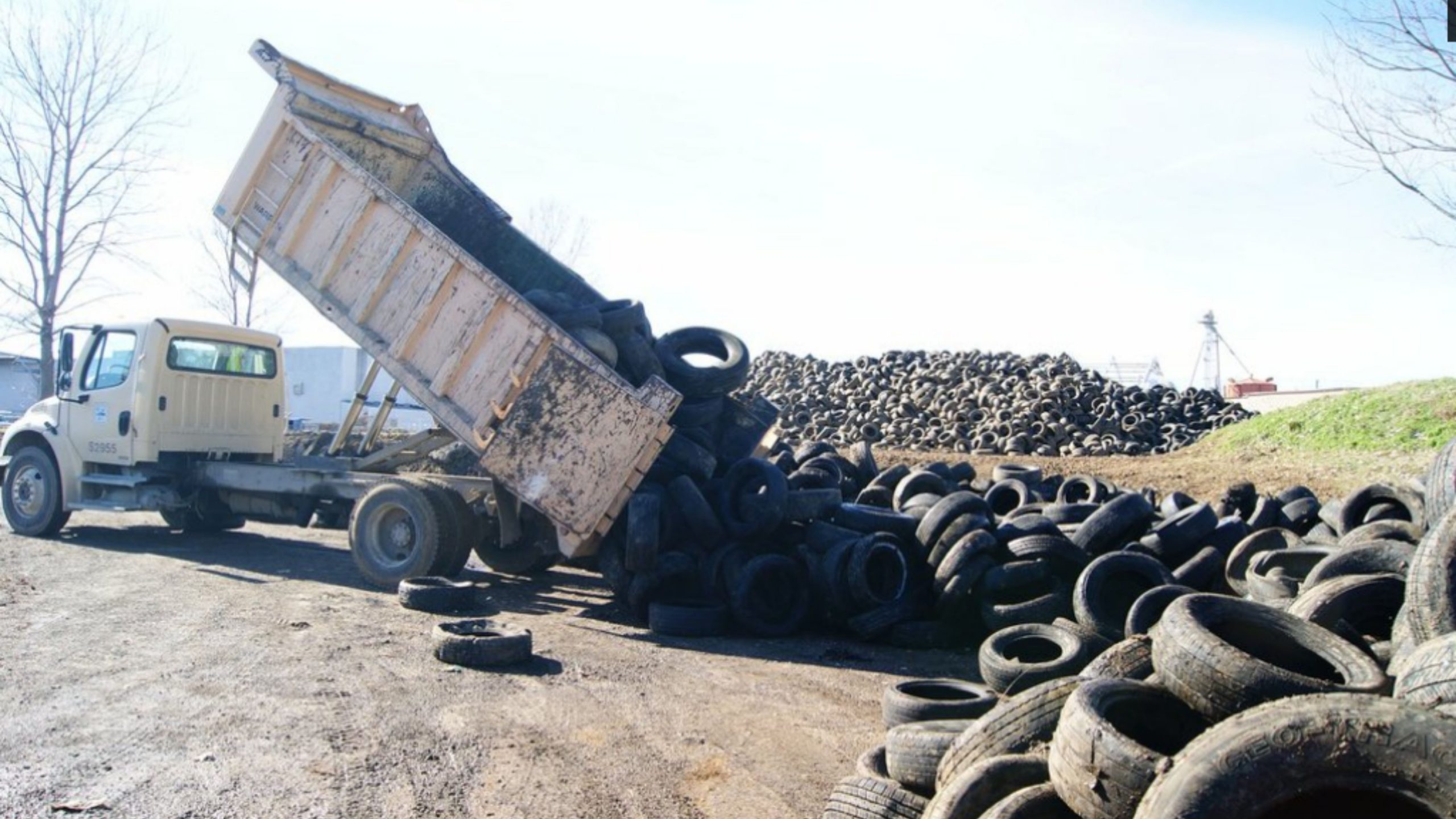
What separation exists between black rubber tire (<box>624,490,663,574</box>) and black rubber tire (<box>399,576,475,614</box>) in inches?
65.6

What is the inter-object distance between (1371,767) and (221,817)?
14.4 ft

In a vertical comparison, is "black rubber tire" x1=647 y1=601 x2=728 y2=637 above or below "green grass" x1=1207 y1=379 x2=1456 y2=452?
below

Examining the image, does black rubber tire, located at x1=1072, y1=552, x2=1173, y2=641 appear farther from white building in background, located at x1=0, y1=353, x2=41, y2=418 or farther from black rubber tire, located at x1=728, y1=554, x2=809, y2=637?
white building in background, located at x1=0, y1=353, x2=41, y2=418

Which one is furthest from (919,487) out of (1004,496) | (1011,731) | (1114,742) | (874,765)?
(1114,742)

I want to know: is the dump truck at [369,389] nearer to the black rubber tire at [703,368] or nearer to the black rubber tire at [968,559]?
the black rubber tire at [703,368]

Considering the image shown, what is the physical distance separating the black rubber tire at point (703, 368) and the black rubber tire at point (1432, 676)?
7.25 m

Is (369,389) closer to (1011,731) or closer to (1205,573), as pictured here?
(1205,573)

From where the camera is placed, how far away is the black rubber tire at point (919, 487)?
11.7m

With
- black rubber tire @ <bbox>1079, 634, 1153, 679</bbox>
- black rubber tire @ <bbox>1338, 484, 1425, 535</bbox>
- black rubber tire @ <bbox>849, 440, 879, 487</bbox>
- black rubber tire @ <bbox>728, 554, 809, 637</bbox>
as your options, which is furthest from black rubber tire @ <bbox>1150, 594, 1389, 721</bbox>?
black rubber tire @ <bbox>849, 440, 879, 487</bbox>

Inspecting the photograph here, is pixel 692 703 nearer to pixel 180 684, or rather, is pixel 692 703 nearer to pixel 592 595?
pixel 180 684

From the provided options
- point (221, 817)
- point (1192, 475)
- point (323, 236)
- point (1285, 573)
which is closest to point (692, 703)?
point (221, 817)

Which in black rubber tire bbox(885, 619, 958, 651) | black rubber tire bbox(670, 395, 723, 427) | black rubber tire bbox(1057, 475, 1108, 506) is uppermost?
black rubber tire bbox(670, 395, 723, 427)

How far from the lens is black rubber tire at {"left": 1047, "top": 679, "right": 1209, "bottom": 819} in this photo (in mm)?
3533

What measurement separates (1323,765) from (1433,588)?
2.33m
